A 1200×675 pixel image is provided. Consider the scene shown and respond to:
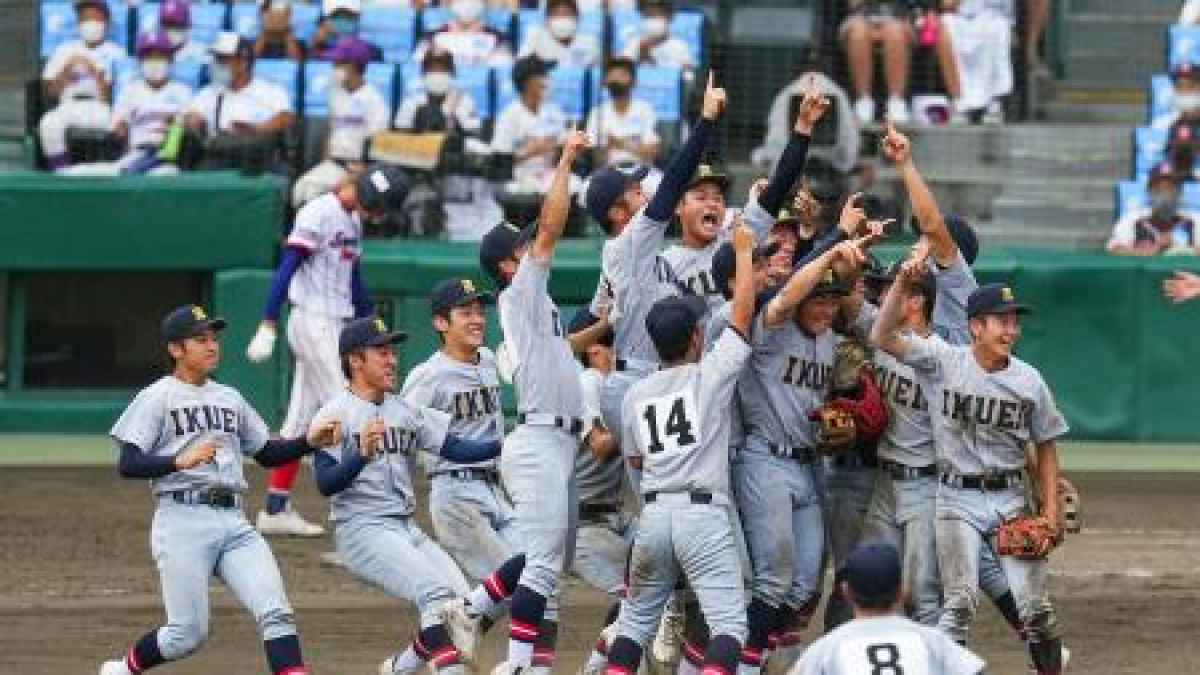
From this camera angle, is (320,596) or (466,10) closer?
(320,596)

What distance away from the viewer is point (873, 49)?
2255cm

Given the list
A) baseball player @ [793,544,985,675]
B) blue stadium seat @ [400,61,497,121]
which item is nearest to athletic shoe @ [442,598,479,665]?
baseball player @ [793,544,985,675]

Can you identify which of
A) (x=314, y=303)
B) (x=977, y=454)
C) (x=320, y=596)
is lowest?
(x=320, y=596)

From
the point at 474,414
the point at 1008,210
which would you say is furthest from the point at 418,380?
the point at 1008,210

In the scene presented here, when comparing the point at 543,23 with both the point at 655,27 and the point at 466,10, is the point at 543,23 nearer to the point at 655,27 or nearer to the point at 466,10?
the point at 466,10

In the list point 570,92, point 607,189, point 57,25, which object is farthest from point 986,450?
point 57,25

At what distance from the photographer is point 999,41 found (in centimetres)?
2283

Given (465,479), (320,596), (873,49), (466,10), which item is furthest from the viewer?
(873,49)

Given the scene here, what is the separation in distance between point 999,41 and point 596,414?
11311 mm

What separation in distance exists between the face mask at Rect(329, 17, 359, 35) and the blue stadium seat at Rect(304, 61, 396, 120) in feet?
1.56

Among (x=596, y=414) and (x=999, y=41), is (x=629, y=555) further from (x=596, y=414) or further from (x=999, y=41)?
(x=999, y=41)

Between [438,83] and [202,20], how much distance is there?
2234 mm

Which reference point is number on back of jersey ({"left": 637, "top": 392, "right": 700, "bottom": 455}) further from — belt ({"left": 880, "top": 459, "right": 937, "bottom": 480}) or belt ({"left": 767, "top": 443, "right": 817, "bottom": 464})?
belt ({"left": 880, "top": 459, "right": 937, "bottom": 480})

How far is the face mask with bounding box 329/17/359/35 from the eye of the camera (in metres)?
22.0
